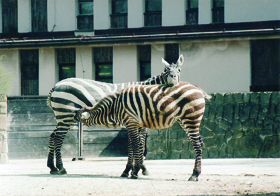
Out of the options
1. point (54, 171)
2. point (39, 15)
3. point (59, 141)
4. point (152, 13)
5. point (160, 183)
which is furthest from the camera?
point (39, 15)

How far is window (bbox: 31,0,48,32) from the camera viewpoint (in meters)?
22.6

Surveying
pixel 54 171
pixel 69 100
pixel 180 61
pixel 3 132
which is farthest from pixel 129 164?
pixel 3 132

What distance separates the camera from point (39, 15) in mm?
22656

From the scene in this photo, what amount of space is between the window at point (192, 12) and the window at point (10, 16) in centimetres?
768

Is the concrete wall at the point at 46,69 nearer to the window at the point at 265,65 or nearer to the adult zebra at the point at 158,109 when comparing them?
the window at the point at 265,65

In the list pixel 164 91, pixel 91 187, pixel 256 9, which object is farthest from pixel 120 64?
pixel 91 187

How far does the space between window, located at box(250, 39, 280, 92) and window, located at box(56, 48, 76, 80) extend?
295 inches

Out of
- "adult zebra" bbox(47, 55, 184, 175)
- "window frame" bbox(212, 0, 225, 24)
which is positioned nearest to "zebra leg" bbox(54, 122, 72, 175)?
"adult zebra" bbox(47, 55, 184, 175)

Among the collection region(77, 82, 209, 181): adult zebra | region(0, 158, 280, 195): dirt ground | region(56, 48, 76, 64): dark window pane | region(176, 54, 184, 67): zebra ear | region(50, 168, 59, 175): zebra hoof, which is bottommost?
region(50, 168, 59, 175): zebra hoof

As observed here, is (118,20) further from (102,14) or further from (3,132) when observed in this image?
(3,132)

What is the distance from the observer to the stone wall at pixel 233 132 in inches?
597

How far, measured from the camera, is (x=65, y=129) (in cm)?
1215

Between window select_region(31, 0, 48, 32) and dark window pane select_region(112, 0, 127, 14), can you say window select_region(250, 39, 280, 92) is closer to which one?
dark window pane select_region(112, 0, 127, 14)

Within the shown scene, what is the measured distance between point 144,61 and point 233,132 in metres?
7.11
